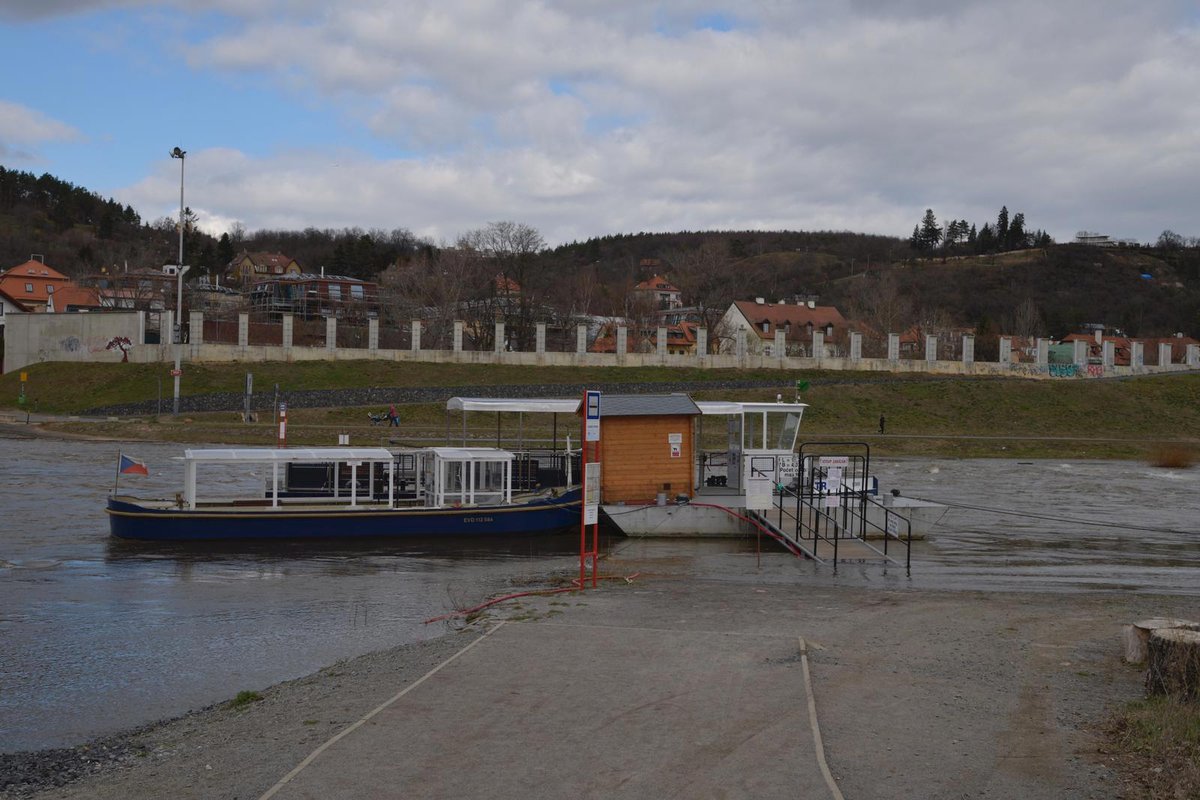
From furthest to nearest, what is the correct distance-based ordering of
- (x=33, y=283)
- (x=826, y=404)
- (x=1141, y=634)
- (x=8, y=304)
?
(x=33, y=283), (x=8, y=304), (x=826, y=404), (x=1141, y=634)

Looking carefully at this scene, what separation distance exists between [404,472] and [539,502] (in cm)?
584

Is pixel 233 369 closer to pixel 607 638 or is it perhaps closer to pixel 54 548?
pixel 54 548

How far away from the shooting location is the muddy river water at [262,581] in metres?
13.8

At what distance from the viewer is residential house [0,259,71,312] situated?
118 metres

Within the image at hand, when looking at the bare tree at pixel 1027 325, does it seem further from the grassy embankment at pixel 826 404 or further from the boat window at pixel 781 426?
the boat window at pixel 781 426

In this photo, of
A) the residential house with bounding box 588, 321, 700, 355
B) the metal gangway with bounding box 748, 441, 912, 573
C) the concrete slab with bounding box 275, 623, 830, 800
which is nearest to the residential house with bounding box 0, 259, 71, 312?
the residential house with bounding box 588, 321, 700, 355

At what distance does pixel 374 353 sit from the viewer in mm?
73875

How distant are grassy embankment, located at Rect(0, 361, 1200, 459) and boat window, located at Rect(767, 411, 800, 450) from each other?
89.0 ft

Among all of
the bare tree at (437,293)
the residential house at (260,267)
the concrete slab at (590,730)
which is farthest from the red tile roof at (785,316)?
the concrete slab at (590,730)

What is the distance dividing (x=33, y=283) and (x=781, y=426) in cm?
11439

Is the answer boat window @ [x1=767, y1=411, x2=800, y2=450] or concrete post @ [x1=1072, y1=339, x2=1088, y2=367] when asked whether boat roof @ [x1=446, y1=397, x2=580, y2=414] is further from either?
concrete post @ [x1=1072, y1=339, x2=1088, y2=367]

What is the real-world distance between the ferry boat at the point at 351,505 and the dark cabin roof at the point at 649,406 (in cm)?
247

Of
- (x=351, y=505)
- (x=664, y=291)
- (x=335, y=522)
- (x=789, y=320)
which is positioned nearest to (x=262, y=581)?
(x=335, y=522)

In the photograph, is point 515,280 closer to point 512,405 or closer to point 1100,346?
point 1100,346
